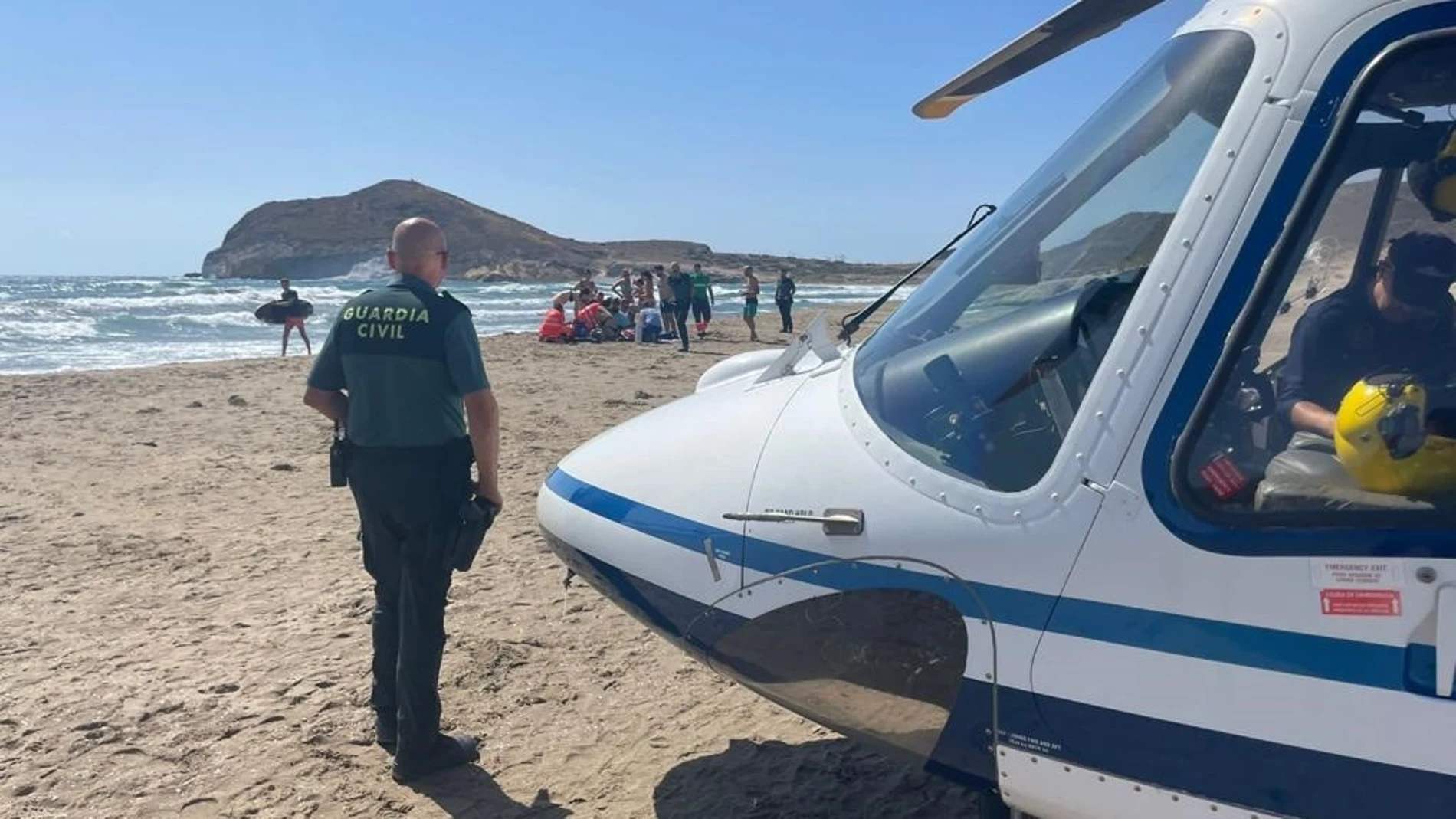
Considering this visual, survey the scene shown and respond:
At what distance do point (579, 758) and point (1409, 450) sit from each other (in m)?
3.13

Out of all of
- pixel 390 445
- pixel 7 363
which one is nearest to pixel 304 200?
pixel 7 363

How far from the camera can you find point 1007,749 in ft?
7.75

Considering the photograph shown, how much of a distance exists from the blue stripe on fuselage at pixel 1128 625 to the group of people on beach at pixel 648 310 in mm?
17408

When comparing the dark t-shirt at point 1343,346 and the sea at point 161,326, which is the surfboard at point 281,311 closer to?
the sea at point 161,326

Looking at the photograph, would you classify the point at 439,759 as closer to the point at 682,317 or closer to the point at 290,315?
the point at 682,317

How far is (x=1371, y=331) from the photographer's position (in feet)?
7.41

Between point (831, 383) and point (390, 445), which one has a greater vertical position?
point (831, 383)

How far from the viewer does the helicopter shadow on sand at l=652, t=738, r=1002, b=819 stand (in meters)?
3.71

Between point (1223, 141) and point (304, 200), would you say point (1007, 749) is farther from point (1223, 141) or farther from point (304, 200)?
point (304, 200)

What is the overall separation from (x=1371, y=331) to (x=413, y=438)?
2.90m

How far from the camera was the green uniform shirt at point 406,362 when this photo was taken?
12.2ft

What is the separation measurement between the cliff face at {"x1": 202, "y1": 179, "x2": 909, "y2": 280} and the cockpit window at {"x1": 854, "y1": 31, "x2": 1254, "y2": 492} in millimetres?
103808

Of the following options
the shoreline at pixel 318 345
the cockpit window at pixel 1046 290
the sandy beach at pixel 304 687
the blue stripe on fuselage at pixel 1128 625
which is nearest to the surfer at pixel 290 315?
the shoreline at pixel 318 345

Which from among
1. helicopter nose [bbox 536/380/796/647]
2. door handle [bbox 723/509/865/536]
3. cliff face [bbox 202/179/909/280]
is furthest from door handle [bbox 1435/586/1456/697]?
cliff face [bbox 202/179/909/280]
